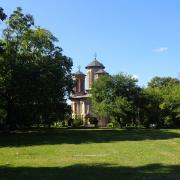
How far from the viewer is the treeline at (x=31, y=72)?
47.0 m

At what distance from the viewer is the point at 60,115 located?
189 feet

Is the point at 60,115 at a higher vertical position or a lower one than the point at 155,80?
lower

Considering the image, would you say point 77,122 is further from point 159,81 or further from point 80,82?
point 159,81

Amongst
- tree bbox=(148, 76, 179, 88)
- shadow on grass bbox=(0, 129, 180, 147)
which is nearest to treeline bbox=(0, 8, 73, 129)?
shadow on grass bbox=(0, 129, 180, 147)

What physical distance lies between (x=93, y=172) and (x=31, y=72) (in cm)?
3238

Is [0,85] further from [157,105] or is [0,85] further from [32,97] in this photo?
[157,105]

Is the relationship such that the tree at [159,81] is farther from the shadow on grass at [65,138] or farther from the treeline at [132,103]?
the shadow on grass at [65,138]

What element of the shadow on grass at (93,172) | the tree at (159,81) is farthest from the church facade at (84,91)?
the shadow on grass at (93,172)

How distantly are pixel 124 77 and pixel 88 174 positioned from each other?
63.1 m

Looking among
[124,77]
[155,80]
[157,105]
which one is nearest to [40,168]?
[124,77]

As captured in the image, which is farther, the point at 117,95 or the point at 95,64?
the point at 95,64

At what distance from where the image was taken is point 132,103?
76312 mm

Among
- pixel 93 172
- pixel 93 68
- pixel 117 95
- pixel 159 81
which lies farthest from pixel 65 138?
pixel 159 81

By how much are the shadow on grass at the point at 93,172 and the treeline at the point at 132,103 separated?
2244 inches
